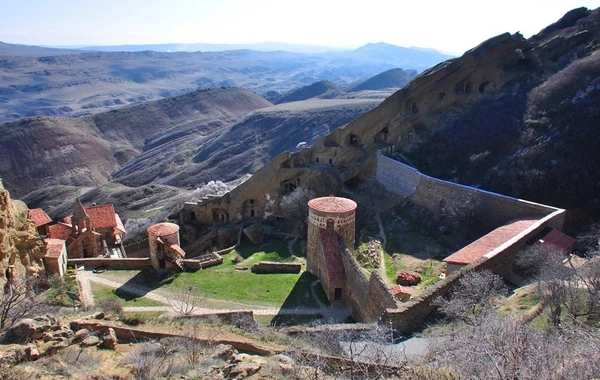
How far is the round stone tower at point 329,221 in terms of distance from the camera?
23.8m

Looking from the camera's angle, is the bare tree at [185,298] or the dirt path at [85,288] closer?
the bare tree at [185,298]

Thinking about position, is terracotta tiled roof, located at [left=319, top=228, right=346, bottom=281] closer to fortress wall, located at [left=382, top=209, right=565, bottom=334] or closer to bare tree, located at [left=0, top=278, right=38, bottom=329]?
fortress wall, located at [left=382, top=209, right=565, bottom=334]

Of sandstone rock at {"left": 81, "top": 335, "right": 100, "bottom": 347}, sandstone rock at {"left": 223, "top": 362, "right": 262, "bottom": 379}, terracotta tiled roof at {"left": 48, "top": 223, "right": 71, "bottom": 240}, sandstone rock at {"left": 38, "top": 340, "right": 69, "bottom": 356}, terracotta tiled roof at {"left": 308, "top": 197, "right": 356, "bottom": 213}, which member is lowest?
terracotta tiled roof at {"left": 48, "top": 223, "right": 71, "bottom": 240}

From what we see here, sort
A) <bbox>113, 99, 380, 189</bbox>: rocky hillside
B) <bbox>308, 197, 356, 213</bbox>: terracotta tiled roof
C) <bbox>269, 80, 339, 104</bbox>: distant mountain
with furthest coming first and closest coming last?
<bbox>269, 80, 339, 104</bbox>: distant mountain
<bbox>113, 99, 380, 189</bbox>: rocky hillside
<bbox>308, 197, 356, 213</bbox>: terracotta tiled roof

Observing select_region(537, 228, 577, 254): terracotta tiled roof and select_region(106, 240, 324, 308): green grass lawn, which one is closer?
select_region(537, 228, 577, 254): terracotta tiled roof

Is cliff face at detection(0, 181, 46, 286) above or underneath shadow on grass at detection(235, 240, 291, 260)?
above

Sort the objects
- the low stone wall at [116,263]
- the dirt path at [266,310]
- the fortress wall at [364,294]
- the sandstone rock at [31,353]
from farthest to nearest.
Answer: the low stone wall at [116,263], the dirt path at [266,310], the fortress wall at [364,294], the sandstone rock at [31,353]

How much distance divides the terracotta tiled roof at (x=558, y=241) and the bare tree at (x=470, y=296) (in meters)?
5.37

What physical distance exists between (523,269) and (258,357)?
13.0m

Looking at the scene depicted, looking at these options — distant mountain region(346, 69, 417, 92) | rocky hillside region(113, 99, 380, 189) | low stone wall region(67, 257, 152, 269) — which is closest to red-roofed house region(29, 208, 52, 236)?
low stone wall region(67, 257, 152, 269)

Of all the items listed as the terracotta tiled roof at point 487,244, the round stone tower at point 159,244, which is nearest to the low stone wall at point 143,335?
the terracotta tiled roof at point 487,244

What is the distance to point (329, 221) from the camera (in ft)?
78.5

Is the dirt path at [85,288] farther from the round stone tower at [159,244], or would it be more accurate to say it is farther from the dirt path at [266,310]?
the round stone tower at [159,244]

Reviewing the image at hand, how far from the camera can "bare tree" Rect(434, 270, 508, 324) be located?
14.7 metres
